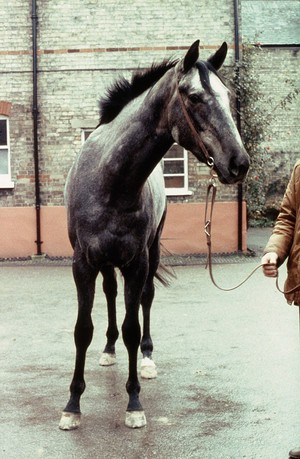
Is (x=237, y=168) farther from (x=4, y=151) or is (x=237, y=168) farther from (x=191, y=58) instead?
(x=4, y=151)

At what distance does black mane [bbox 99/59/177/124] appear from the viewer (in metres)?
4.87

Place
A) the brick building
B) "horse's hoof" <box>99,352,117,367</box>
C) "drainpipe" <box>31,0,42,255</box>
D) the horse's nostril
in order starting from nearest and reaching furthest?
the horse's nostril, "horse's hoof" <box>99,352,117,367</box>, "drainpipe" <box>31,0,42,255</box>, the brick building

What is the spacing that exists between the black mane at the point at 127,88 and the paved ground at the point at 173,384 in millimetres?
2176

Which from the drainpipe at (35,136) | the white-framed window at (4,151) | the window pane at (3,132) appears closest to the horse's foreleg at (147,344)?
the drainpipe at (35,136)

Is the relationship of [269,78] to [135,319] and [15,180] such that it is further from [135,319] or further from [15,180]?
[135,319]

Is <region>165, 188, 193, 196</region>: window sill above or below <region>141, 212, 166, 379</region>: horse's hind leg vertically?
above

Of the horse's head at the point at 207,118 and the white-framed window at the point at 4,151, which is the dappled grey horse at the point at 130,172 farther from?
the white-framed window at the point at 4,151

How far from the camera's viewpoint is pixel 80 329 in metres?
5.12

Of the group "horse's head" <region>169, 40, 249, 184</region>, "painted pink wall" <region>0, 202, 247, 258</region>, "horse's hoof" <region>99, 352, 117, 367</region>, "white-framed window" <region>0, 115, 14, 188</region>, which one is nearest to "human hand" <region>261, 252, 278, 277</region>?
"horse's head" <region>169, 40, 249, 184</region>

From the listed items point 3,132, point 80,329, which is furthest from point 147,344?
point 3,132

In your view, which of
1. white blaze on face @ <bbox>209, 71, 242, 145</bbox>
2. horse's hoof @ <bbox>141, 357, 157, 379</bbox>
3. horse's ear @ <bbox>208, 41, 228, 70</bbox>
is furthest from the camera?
horse's hoof @ <bbox>141, 357, 157, 379</bbox>

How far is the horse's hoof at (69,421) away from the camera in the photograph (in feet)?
15.9

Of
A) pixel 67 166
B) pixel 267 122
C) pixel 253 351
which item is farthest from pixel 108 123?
pixel 267 122

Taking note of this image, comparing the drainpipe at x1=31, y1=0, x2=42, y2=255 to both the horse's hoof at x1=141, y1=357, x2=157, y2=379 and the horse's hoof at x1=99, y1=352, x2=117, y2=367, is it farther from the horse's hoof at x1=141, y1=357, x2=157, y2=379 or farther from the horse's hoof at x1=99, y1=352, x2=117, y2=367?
the horse's hoof at x1=141, y1=357, x2=157, y2=379
